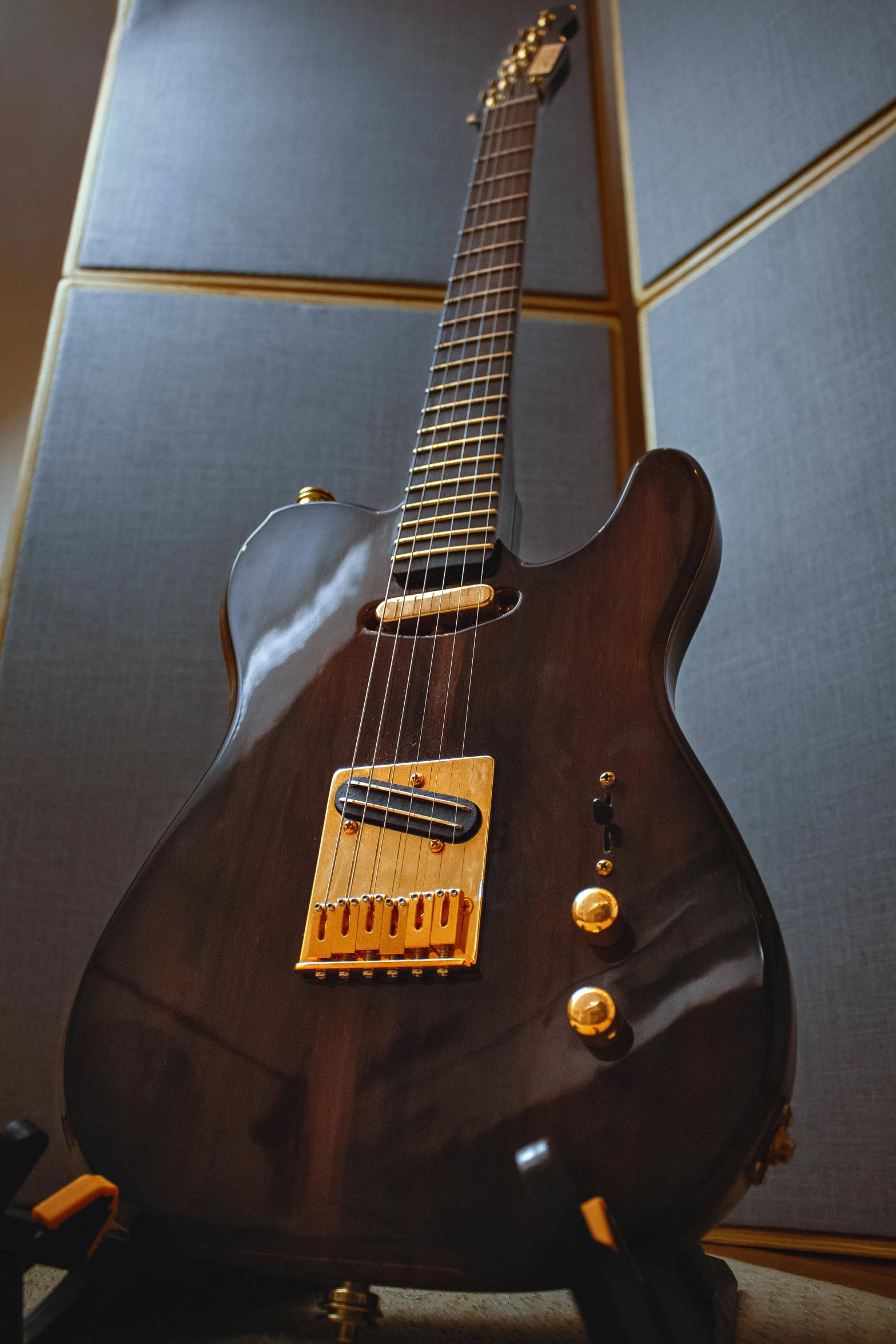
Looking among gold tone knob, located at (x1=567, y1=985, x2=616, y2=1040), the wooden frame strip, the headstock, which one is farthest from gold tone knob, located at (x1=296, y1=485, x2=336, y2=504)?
the headstock

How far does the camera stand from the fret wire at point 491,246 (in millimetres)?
1122

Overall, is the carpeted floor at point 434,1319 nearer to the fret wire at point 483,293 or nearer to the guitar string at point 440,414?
the guitar string at point 440,414

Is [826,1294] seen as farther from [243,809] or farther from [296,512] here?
[296,512]

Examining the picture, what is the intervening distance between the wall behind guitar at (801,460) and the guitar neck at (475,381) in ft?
0.95

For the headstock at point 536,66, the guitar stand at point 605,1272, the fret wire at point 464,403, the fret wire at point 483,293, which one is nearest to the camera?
the guitar stand at point 605,1272

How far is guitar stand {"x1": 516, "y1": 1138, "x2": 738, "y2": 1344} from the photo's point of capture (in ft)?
1.32

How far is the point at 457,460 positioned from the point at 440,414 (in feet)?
0.34

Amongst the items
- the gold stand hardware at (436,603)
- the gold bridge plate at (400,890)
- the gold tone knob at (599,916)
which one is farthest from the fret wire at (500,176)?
the gold tone knob at (599,916)

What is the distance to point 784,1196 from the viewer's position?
0.90m

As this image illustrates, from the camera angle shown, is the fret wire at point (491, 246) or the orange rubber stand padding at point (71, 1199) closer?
the orange rubber stand padding at point (71, 1199)

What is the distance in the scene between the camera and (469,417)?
0.96m

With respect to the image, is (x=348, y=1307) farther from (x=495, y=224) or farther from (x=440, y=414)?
(x=495, y=224)

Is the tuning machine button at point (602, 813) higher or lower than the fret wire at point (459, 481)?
lower

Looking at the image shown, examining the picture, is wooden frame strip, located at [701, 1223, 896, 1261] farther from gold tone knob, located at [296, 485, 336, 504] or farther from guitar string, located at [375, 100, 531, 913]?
gold tone knob, located at [296, 485, 336, 504]
